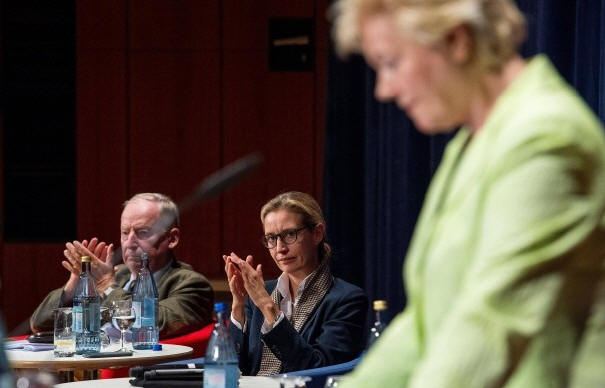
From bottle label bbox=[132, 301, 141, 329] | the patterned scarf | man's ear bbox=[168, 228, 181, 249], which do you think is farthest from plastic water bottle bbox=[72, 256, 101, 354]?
man's ear bbox=[168, 228, 181, 249]

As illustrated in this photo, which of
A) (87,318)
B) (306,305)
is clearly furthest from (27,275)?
(306,305)

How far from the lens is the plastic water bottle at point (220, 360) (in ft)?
7.74

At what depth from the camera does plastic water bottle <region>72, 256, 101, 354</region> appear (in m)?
3.85

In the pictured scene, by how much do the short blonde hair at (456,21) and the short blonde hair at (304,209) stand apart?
8.41ft

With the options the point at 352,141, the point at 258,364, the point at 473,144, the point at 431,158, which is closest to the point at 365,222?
the point at 352,141

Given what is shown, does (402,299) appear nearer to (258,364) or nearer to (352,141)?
(352,141)

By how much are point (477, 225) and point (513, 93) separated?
16cm

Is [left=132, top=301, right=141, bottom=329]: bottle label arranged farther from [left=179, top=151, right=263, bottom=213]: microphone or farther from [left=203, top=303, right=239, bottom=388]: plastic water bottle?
[left=179, top=151, right=263, bottom=213]: microphone

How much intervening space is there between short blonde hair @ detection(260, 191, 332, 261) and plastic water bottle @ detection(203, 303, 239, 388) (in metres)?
1.20

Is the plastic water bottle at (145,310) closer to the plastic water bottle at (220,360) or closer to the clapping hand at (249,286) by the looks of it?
the clapping hand at (249,286)

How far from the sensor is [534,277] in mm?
1159

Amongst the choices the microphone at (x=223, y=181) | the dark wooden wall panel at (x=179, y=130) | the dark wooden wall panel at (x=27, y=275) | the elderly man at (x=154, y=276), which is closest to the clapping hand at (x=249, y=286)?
the elderly man at (x=154, y=276)

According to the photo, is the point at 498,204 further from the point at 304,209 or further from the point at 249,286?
the point at 304,209

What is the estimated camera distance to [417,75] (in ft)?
4.17
